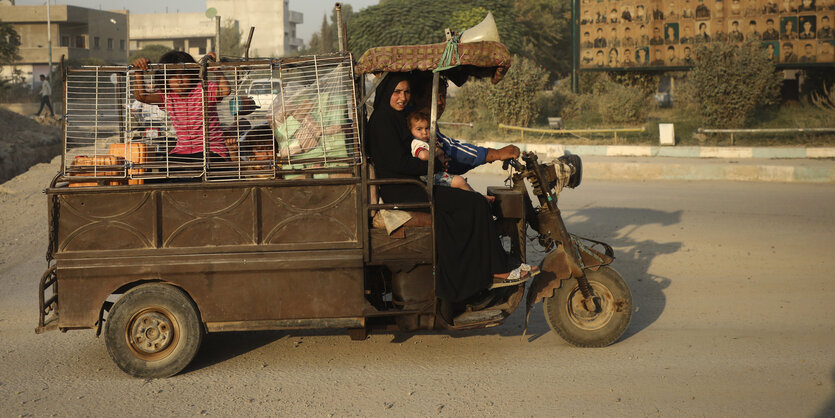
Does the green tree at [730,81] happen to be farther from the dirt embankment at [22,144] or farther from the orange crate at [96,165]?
the orange crate at [96,165]

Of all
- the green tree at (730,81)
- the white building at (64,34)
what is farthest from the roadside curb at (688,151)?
the white building at (64,34)

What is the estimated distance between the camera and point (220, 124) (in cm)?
542

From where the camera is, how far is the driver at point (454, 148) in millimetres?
5531

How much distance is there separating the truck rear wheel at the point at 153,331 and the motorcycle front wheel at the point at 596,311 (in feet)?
8.35

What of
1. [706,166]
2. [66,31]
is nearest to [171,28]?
[66,31]

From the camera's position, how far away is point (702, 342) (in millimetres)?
5746

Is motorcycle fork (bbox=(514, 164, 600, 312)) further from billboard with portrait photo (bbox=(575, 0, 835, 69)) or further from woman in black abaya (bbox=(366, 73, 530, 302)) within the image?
billboard with portrait photo (bbox=(575, 0, 835, 69))

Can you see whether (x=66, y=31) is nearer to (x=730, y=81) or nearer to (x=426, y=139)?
(x=730, y=81)

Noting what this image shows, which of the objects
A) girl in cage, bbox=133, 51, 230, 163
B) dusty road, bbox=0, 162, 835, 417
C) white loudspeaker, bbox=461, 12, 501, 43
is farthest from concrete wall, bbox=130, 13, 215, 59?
white loudspeaker, bbox=461, 12, 501, 43

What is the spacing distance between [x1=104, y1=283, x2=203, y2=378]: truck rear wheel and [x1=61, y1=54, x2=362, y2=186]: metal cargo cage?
2.65 ft

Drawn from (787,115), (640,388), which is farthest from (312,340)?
(787,115)

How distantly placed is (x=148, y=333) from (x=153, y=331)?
0.04 meters

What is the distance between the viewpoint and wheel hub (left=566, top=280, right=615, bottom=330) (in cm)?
567

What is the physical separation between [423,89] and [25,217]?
358 inches
